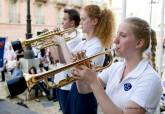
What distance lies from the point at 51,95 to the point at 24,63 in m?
1.27

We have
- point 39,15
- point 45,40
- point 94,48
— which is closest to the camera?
point 94,48

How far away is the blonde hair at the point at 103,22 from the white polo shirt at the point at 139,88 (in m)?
0.74

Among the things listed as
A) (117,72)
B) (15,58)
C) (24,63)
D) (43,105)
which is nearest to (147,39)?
(117,72)

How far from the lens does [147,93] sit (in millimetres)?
1479

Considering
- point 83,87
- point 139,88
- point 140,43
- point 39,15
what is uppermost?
point 140,43

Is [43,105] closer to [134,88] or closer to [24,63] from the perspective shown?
[24,63]

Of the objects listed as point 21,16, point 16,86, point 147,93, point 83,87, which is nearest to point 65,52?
point 83,87

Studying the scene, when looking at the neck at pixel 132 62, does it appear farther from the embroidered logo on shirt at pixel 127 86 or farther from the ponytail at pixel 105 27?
the ponytail at pixel 105 27

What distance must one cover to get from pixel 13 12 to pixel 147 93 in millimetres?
19139

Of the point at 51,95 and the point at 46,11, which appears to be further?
the point at 46,11

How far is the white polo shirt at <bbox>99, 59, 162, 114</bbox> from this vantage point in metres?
1.48

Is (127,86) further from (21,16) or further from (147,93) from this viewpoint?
(21,16)

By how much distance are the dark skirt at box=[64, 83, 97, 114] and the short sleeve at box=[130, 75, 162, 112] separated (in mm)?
773

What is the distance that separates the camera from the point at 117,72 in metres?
1.68
